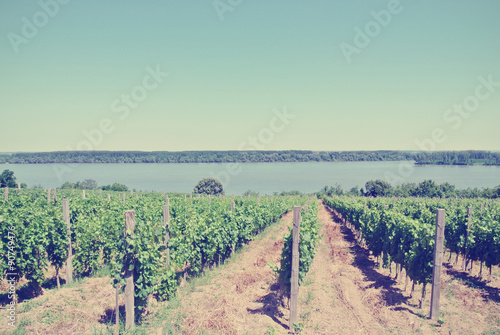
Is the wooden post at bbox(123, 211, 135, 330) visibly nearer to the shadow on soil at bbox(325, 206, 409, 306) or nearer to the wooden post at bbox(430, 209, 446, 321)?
the shadow on soil at bbox(325, 206, 409, 306)

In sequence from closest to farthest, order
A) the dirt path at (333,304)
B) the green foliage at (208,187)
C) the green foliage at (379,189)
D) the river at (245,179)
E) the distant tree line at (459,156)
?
1. the dirt path at (333,304)
2. the green foliage at (379,189)
3. the green foliage at (208,187)
4. the river at (245,179)
5. the distant tree line at (459,156)

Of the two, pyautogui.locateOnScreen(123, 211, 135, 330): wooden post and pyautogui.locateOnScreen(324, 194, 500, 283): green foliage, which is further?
pyautogui.locateOnScreen(324, 194, 500, 283): green foliage

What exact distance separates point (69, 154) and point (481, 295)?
170 m

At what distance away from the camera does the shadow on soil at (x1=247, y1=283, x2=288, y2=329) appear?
6848 mm

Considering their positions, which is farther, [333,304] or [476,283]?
[476,283]

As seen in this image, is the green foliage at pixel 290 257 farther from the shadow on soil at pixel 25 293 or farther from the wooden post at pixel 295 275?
the shadow on soil at pixel 25 293

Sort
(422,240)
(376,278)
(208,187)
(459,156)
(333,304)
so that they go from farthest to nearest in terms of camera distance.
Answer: (459,156) → (208,187) → (376,278) → (422,240) → (333,304)

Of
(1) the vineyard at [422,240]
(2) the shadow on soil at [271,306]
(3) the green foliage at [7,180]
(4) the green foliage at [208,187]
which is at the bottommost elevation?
(4) the green foliage at [208,187]

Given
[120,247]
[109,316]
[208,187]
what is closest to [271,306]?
[109,316]

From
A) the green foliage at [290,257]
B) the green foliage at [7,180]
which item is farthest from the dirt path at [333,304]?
the green foliage at [7,180]

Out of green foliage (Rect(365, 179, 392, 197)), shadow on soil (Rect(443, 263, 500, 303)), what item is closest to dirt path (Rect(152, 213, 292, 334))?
shadow on soil (Rect(443, 263, 500, 303))

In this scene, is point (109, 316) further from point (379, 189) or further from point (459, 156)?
point (459, 156)

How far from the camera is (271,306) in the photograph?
7.31 m

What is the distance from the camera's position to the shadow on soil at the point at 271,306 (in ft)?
22.5
